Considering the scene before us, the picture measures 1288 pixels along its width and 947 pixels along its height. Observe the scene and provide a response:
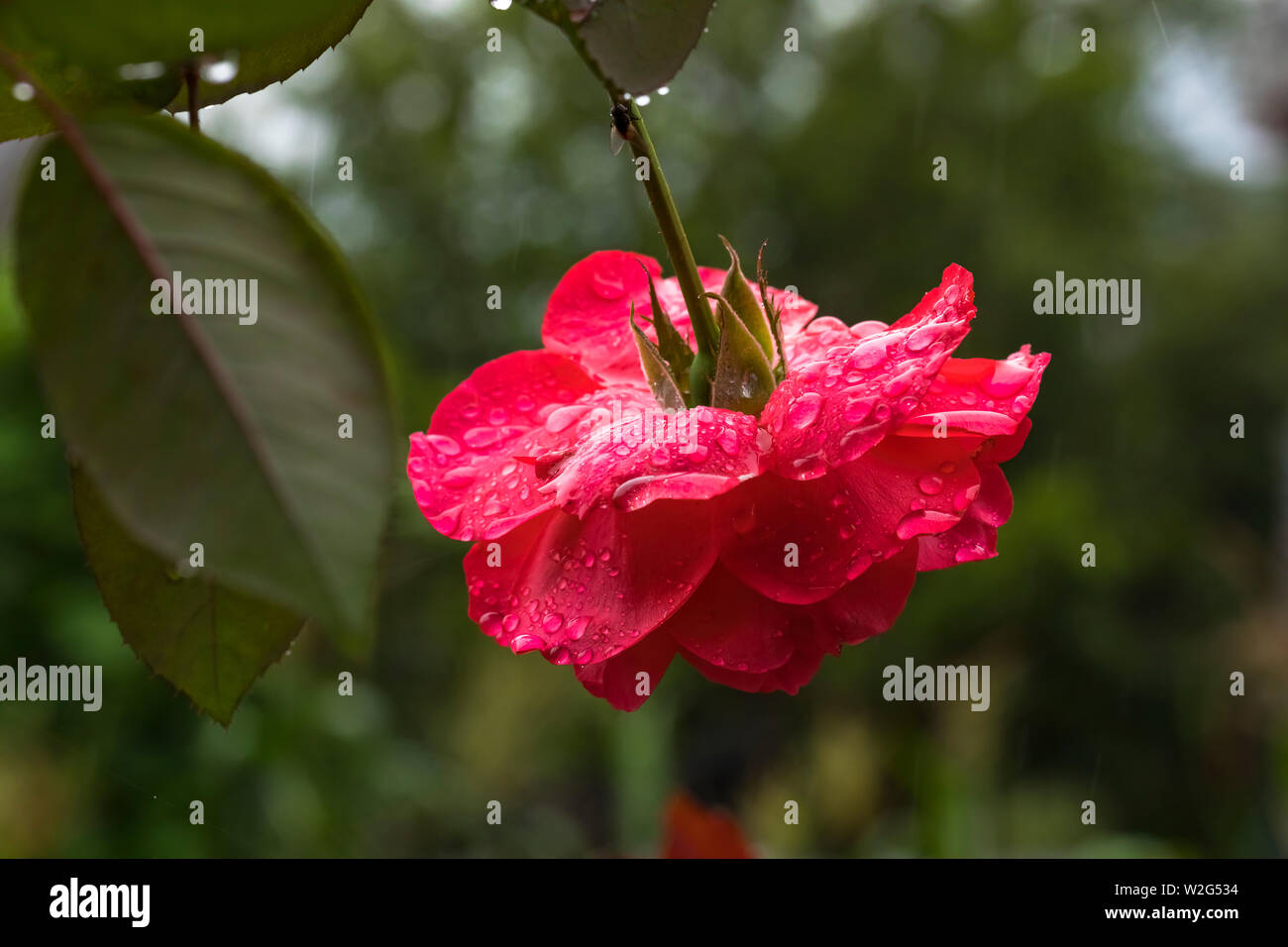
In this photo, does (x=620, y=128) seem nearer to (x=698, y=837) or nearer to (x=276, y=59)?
(x=276, y=59)

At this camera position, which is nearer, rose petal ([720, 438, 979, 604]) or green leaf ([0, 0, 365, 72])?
green leaf ([0, 0, 365, 72])
